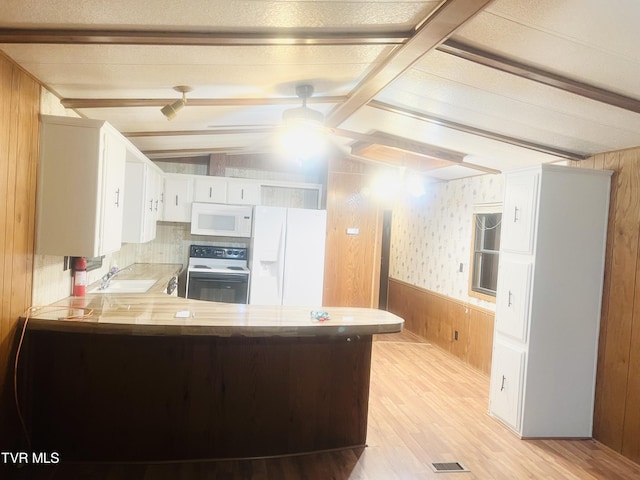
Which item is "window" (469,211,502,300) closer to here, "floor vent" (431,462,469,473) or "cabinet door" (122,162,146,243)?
"floor vent" (431,462,469,473)

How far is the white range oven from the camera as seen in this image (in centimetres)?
492

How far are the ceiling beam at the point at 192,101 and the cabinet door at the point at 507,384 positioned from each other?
234cm

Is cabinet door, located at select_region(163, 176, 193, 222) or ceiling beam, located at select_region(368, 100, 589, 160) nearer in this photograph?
ceiling beam, located at select_region(368, 100, 589, 160)

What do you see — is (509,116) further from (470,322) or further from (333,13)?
(470,322)

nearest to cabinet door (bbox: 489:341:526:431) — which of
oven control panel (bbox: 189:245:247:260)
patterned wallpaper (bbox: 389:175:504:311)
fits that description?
patterned wallpaper (bbox: 389:175:504:311)

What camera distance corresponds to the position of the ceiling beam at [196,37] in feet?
5.54

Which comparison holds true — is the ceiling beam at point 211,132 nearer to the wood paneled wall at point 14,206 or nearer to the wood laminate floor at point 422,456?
the wood paneled wall at point 14,206

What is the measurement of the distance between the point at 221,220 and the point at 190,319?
315cm

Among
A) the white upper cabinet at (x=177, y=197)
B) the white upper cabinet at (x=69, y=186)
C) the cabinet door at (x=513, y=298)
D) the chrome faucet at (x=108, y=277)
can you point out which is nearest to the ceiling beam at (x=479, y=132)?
the cabinet door at (x=513, y=298)

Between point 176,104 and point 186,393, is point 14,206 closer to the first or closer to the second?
point 176,104

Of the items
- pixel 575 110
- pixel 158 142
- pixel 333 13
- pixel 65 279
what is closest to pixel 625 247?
pixel 575 110

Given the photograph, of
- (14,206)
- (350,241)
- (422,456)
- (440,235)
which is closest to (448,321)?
(440,235)

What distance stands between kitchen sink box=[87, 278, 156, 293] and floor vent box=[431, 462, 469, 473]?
101 inches

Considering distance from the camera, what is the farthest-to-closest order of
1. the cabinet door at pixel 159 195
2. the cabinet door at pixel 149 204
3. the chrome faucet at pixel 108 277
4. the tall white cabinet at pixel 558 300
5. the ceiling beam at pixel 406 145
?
1. the cabinet door at pixel 159 195
2. the ceiling beam at pixel 406 145
3. the cabinet door at pixel 149 204
4. the chrome faucet at pixel 108 277
5. the tall white cabinet at pixel 558 300
